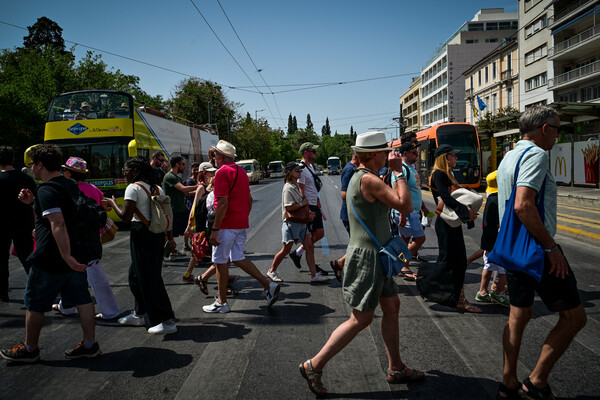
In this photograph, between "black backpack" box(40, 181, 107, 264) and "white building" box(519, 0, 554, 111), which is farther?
"white building" box(519, 0, 554, 111)

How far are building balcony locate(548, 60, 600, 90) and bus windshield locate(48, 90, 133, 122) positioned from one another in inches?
1212

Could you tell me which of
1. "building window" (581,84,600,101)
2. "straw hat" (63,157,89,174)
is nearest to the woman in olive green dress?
"straw hat" (63,157,89,174)

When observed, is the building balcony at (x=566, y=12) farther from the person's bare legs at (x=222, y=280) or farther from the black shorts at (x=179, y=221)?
the person's bare legs at (x=222, y=280)

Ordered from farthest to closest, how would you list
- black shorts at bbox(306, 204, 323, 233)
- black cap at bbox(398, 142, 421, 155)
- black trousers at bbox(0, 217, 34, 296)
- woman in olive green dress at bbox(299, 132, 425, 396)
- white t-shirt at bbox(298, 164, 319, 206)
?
black shorts at bbox(306, 204, 323, 233) → white t-shirt at bbox(298, 164, 319, 206) → black trousers at bbox(0, 217, 34, 296) → black cap at bbox(398, 142, 421, 155) → woman in olive green dress at bbox(299, 132, 425, 396)

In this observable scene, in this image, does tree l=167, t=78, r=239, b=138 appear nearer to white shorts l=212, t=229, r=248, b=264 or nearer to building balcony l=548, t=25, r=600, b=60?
building balcony l=548, t=25, r=600, b=60

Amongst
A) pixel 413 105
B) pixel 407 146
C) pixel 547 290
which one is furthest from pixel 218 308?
pixel 413 105

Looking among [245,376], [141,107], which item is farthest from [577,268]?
[141,107]

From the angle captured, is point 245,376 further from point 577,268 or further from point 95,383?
point 577,268

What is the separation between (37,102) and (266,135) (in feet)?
127

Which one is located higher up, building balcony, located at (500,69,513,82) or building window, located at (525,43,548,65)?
building window, located at (525,43,548,65)

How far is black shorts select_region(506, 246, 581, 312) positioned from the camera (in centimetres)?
255

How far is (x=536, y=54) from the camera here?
38031 mm

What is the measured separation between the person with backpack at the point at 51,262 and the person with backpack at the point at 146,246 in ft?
1.82

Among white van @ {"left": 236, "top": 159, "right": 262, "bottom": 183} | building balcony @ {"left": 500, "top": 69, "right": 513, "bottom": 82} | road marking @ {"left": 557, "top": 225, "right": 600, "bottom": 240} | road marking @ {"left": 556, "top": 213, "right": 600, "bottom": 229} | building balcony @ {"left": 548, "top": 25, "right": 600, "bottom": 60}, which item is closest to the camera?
road marking @ {"left": 557, "top": 225, "right": 600, "bottom": 240}
